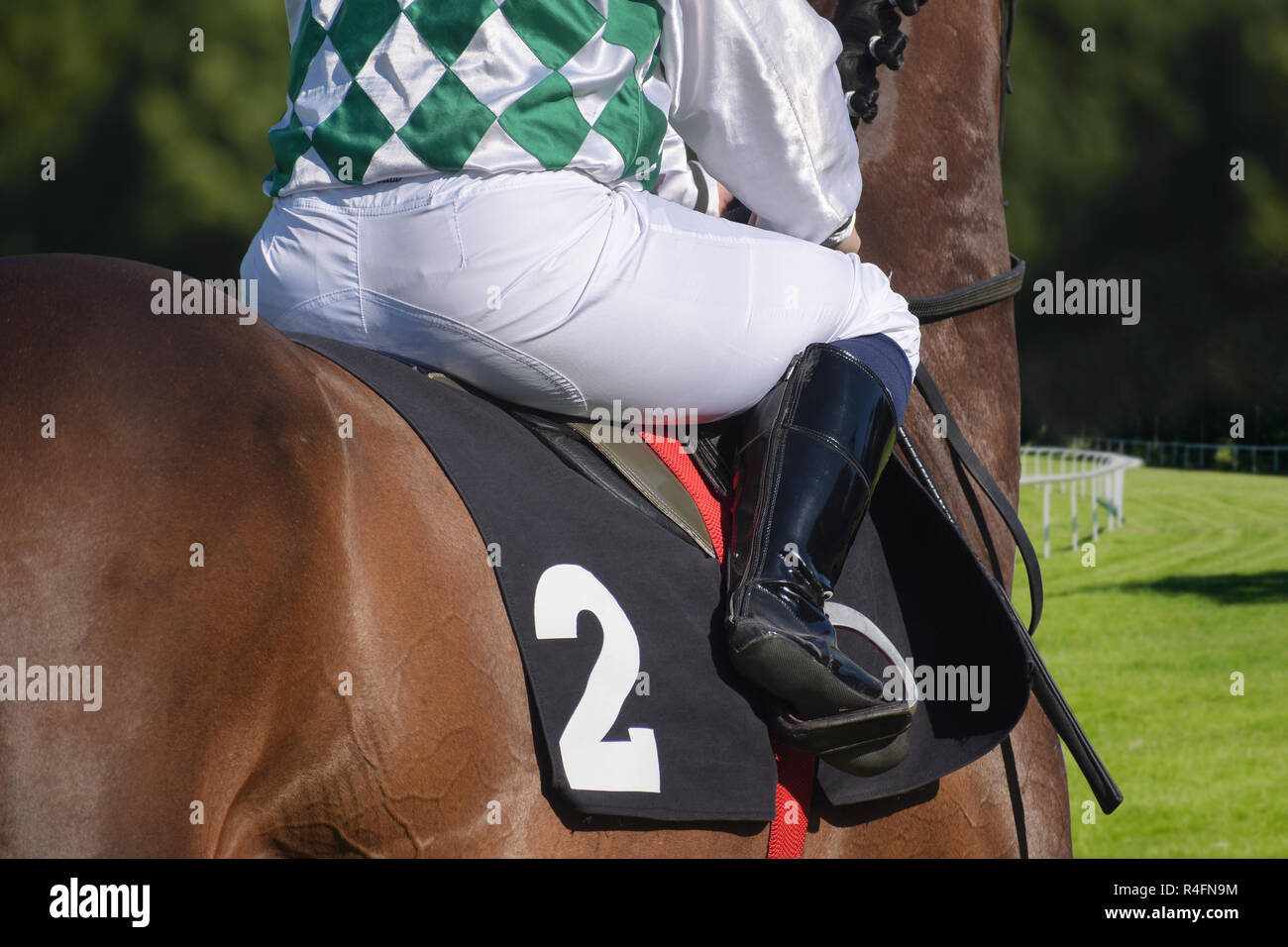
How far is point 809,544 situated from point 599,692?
38 centimetres

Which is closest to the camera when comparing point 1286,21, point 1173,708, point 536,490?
point 536,490

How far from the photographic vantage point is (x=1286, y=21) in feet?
73.3

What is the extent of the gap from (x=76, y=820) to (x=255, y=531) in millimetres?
325

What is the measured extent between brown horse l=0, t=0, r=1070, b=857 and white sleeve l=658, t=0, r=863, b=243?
720 mm

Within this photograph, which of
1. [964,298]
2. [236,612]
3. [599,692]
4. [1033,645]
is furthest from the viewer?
[964,298]

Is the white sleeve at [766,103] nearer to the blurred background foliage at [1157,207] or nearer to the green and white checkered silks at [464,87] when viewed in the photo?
the green and white checkered silks at [464,87]

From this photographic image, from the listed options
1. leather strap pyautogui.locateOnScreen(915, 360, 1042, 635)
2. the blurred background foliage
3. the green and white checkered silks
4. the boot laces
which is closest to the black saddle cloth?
the boot laces

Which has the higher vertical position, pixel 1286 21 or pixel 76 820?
pixel 1286 21

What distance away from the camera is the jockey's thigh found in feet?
5.47

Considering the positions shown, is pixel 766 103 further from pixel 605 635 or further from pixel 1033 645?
pixel 1033 645

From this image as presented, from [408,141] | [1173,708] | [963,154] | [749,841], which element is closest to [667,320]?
[408,141]

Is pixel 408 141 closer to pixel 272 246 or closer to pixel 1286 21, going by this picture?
pixel 272 246

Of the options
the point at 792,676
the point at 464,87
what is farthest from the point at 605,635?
the point at 464,87

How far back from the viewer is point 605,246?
1.70m
